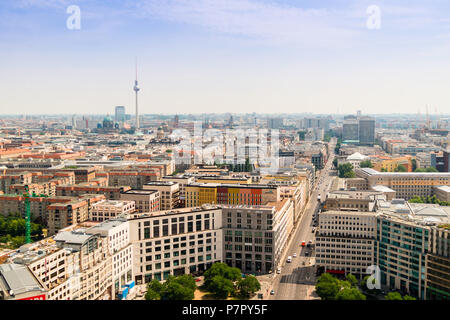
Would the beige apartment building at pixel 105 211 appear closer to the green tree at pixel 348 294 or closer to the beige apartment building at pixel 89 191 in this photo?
the beige apartment building at pixel 89 191

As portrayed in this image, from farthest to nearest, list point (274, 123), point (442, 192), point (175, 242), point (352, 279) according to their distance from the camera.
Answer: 1. point (274, 123)
2. point (442, 192)
3. point (175, 242)
4. point (352, 279)

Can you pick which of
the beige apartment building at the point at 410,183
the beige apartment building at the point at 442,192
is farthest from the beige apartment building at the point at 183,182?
the beige apartment building at the point at 442,192

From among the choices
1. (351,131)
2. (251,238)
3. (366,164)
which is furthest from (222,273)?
(351,131)

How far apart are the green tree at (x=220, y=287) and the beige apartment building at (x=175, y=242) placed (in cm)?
128

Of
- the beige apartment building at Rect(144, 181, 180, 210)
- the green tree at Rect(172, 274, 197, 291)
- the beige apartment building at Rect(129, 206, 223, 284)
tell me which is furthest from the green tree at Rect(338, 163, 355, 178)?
the green tree at Rect(172, 274, 197, 291)

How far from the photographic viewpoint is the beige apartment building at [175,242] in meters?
7.98

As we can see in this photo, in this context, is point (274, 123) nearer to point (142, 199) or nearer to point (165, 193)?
point (165, 193)

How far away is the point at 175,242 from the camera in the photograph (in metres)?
8.27

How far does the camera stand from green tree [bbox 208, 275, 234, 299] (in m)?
7.02

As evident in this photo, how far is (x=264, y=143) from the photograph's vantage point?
24719 mm

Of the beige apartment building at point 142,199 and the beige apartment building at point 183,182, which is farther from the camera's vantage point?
the beige apartment building at point 183,182

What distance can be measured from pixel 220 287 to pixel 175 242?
1588 mm

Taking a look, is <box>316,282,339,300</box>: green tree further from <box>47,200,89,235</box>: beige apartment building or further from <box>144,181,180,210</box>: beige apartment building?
<box>47,200,89,235</box>: beige apartment building

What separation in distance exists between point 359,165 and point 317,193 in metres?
5.72
